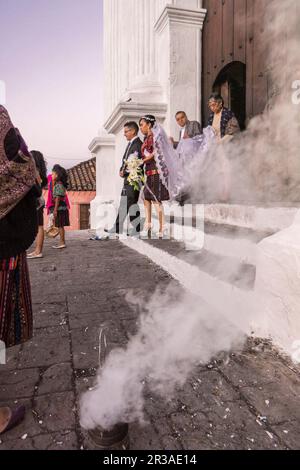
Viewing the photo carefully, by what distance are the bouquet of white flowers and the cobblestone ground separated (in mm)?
3529

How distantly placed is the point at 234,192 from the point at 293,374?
4404mm

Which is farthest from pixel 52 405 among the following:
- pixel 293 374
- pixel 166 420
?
pixel 293 374

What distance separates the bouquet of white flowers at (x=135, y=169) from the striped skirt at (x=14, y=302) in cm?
468

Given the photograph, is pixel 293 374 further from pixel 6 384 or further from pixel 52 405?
pixel 6 384

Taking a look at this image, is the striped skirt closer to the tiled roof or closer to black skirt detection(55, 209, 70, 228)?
black skirt detection(55, 209, 70, 228)

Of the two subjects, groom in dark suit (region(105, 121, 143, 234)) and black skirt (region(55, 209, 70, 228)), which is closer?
groom in dark suit (region(105, 121, 143, 234))

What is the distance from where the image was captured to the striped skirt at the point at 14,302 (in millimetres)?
1835

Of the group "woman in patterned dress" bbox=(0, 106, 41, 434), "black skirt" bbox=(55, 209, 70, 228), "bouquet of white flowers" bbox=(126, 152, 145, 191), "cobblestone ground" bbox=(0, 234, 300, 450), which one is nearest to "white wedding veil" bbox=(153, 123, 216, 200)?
"bouquet of white flowers" bbox=(126, 152, 145, 191)

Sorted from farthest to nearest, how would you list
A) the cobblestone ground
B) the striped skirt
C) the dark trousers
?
the dark trousers
the striped skirt
the cobblestone ground

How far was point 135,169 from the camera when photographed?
253 inches

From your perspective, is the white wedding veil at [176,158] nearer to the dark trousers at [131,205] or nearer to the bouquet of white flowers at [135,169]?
the bouquet of white flowers at [135,169]

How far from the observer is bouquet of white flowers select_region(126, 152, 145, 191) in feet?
21.0

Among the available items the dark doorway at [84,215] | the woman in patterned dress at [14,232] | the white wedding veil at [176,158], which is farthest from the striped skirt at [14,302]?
the dark doorway at [84,215]

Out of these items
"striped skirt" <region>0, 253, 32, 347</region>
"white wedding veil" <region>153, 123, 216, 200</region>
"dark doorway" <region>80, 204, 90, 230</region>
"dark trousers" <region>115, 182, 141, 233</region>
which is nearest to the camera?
"striped skirt" <region>0, 253, 32, 347</region>
